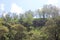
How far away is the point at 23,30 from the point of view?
40.8m

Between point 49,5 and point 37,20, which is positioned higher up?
point 49,5

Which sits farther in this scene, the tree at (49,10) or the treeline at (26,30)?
the tree at (49,10)

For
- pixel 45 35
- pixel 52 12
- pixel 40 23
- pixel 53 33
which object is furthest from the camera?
pixel 52 12

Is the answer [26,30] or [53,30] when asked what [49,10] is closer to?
[26,30]

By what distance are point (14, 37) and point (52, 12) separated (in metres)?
40.3

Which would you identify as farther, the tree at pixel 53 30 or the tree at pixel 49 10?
the tree at pixel 49 10

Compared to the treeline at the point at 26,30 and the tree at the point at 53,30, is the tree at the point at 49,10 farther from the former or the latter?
the tree at the point at 53,30

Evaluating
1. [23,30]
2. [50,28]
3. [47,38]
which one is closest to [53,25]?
[50,28]

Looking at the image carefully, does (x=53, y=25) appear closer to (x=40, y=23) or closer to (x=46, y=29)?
(x=46, y=29)

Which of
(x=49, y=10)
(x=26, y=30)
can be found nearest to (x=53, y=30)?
(x=26, y=30)

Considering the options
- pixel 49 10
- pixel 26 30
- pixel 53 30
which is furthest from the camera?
pixel 49 10

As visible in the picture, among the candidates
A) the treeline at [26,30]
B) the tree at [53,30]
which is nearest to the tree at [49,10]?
the treeline at [26,30]

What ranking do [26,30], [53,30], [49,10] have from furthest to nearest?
[49,10], [26,30], [53,30]

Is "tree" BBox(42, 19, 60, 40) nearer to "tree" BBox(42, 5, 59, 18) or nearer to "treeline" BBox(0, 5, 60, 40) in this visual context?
"treeline" BBox(0, 5, 60, 40)
